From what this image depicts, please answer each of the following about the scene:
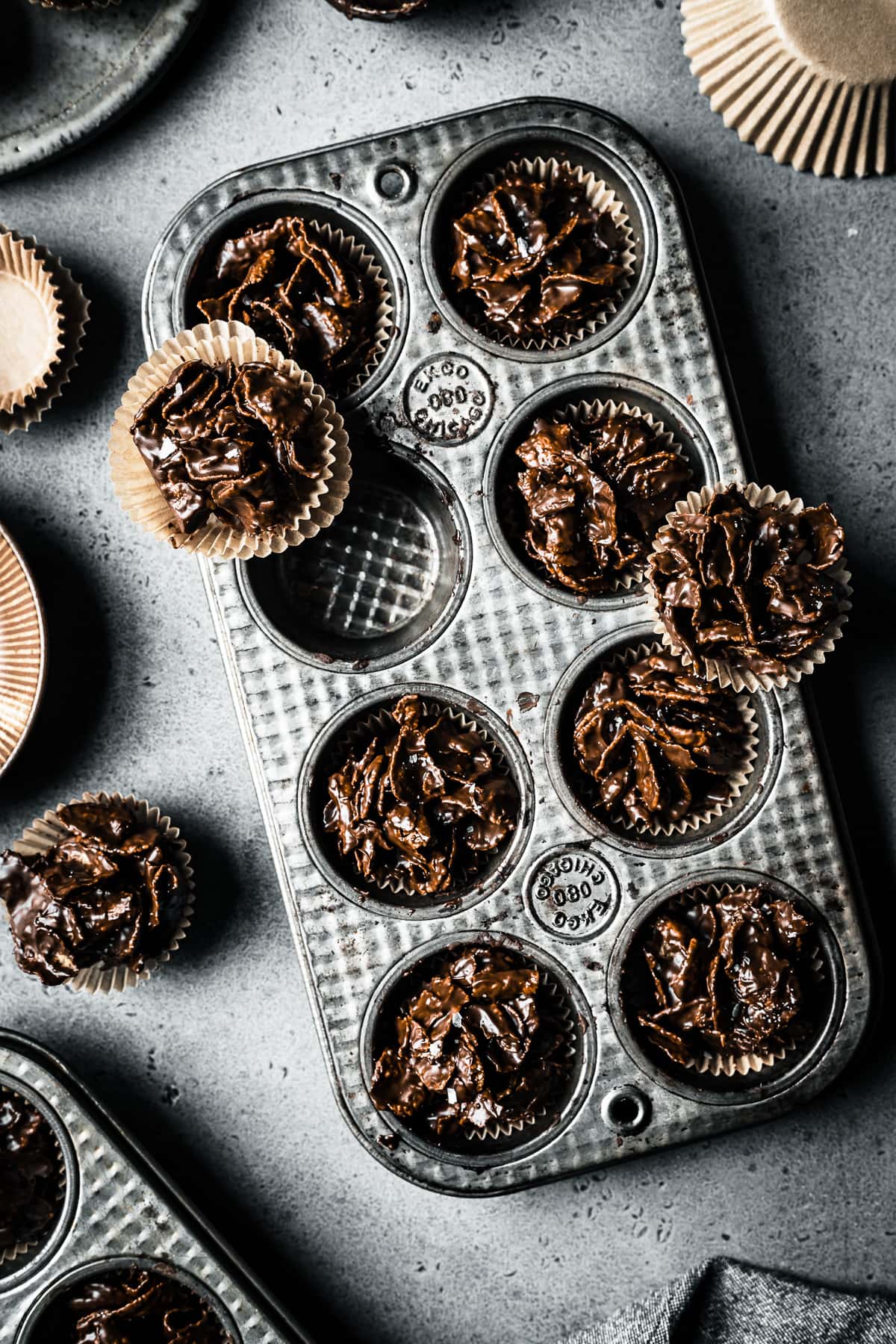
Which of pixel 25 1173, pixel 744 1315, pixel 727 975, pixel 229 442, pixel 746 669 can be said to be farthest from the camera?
pixel 744 1315

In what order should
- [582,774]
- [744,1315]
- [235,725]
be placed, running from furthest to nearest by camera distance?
[235,725] < [744,1315] < [582,774]

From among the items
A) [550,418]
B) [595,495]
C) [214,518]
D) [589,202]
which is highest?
[589,202]

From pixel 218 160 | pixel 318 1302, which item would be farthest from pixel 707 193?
pixel 318 1302

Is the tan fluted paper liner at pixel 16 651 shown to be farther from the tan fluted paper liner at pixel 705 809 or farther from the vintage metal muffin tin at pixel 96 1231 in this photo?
the tan fluted paper liner at pixel 705 809

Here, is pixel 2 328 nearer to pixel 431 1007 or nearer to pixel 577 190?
pixel 577 190

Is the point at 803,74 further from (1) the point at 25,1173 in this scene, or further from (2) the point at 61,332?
(1) the point at 25,1173

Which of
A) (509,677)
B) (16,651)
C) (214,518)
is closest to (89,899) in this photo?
(16,651)
